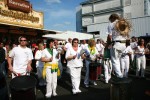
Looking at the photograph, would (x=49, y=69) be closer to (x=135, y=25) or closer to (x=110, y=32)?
(x=110, y=32)

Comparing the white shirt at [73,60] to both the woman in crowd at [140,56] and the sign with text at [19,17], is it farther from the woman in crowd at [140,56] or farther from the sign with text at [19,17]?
the sign with text at [19,17]

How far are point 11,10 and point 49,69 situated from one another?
1813cm

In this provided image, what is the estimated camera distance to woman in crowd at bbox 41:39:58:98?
7659 millimetres

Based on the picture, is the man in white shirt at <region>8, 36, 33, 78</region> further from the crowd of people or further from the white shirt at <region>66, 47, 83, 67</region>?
the white shirt at <region>66, 47, 83, 67</region>

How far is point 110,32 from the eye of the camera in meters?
6.76

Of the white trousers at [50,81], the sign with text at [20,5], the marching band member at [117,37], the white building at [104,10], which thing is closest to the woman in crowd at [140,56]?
the marching band member at [117,37]

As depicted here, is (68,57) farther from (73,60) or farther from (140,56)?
(140,56)

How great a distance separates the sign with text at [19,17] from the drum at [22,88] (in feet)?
60.1

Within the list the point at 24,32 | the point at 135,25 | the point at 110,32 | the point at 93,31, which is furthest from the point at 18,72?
the point at 93,31

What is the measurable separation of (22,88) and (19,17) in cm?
2073

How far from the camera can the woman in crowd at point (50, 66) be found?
25.1 ft

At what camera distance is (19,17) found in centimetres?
2506

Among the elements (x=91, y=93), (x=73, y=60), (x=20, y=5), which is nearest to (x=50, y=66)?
(x=73, y=60)

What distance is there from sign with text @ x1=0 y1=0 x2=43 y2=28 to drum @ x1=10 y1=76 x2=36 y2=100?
1831 centimetres
